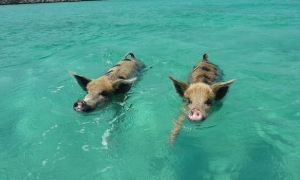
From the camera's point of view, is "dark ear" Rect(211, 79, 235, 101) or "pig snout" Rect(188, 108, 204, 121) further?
"dark ear" Rect(211, 79, 235, 101)

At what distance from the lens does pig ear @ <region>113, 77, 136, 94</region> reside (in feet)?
30.2

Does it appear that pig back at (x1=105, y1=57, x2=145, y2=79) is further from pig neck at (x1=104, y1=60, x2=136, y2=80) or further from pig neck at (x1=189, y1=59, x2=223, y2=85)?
pig neck at (x1=189, y1=59, x2=223, y2=85)

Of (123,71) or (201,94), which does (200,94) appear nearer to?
(201,94)

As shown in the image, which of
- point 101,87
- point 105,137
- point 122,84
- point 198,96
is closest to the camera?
point 198,96

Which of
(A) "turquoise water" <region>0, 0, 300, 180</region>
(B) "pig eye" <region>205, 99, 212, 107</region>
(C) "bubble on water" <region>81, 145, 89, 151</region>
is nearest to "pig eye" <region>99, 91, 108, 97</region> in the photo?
(A) "turquoise water" <region>0, 0, 300, 180</region>

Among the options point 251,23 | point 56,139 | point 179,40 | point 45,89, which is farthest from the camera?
point 251,23

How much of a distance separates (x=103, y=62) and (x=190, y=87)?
27.2ft

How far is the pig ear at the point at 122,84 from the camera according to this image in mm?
9191

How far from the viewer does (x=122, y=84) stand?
30.6ft

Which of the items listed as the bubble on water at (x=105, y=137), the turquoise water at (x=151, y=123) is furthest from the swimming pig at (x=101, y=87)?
the bubble on water at (x=105, y=137)

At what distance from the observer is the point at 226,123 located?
851cm

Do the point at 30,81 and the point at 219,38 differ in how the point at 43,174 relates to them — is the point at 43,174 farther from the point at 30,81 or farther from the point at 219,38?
the point at 219,38

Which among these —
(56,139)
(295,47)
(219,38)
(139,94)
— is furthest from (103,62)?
(295,47)

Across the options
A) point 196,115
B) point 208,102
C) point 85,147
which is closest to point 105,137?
point 85,147
